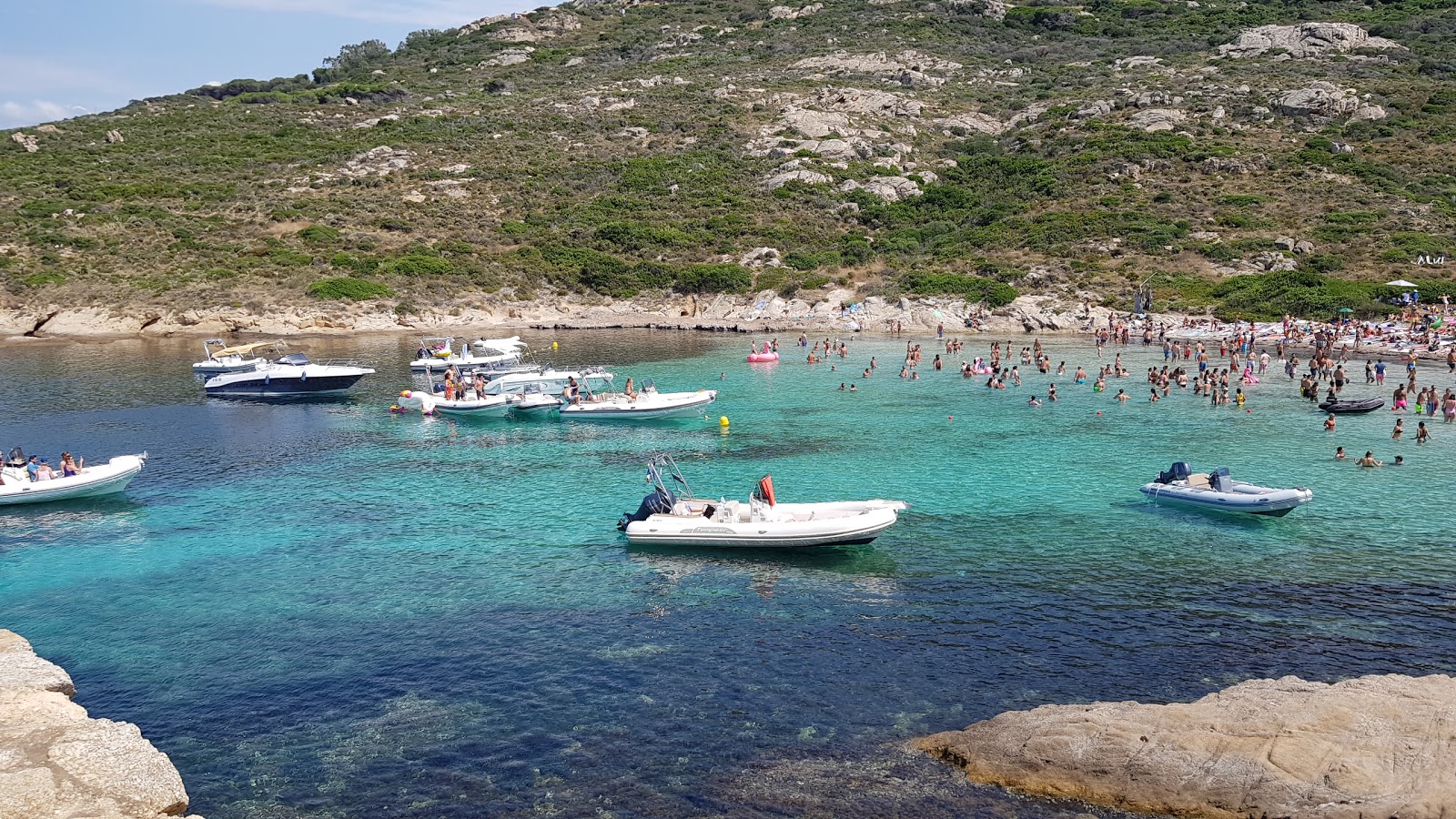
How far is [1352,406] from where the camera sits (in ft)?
133

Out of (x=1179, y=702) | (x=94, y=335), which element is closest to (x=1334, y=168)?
(x=1179, y=702)

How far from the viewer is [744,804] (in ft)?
44.8

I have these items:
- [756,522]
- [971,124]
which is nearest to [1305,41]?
[971,124]

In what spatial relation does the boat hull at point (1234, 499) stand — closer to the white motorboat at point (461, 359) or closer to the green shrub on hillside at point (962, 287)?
the white motorboat at point (461, 359)

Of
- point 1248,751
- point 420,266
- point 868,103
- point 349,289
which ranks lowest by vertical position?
point 1248,751

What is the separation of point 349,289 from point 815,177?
159 feet

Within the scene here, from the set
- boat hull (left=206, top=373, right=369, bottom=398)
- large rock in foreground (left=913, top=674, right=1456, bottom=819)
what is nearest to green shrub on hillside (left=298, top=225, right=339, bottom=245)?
boat hull (left=206, top=373, right=369, bottom=398)

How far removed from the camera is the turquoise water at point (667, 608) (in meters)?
15.0

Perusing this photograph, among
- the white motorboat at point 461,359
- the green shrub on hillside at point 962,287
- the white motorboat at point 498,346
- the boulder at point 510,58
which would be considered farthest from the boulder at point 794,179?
the boulder at point 510,58

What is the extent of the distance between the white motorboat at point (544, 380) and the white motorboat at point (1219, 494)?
25.7 m

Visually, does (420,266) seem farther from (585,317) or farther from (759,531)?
(759,531)

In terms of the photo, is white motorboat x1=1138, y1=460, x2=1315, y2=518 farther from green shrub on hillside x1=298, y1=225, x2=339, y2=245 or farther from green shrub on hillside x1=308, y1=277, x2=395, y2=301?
green shrub on hillside x1=298, y1=225, x2=339, y2=245

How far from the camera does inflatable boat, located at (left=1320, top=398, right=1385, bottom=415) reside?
1586 inches

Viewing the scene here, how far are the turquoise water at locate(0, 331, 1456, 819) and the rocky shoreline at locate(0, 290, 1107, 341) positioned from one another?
37792 millimetres
